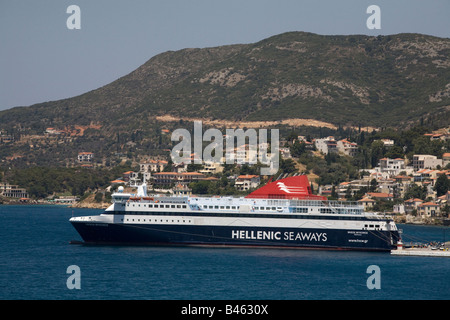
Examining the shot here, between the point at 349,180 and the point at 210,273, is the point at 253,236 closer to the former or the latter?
the point at 210,273

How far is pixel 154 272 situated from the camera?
52.4 metres

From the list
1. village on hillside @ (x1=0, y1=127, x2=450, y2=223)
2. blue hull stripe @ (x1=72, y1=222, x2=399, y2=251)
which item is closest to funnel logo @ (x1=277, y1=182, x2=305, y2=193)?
blue hull stripe @ (x1=72, y1=222, x2=399, y2=251)

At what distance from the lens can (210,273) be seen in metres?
52.2

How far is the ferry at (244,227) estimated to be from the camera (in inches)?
2598

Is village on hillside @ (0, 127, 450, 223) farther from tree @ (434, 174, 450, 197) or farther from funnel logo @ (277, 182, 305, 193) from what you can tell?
funnel logo @ (277, 182, 305, 193)

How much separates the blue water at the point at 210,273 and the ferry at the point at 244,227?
159cm

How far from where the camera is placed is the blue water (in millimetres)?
46281

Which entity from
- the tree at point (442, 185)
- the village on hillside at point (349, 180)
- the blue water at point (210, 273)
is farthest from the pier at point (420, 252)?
the tree at point (442, 185)

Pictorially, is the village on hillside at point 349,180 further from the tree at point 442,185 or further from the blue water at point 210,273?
the blue water at point 210,273

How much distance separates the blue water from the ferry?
1591mm

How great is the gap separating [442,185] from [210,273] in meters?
74.4

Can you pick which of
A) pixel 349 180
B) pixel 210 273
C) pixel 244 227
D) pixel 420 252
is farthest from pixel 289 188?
pixel 349 180
